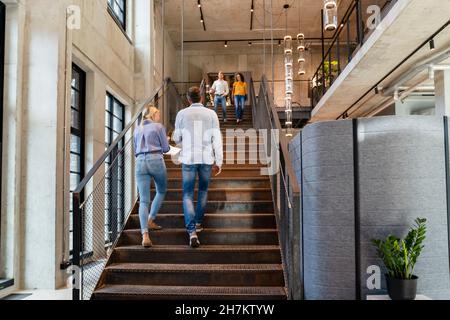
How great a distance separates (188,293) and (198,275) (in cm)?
32

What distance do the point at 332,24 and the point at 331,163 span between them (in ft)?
8.53

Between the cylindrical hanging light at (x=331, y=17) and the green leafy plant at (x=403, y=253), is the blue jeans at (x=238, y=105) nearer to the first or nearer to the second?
the cylindrical hanging light at (x=331, y=17)

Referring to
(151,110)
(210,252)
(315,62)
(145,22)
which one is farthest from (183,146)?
(315,62)

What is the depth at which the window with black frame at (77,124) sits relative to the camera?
582cm

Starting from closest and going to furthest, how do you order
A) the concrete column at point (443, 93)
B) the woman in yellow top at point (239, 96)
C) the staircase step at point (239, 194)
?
1. the staircase step at point (239, 194)
2. the concrete column at point (443, 93)
3. the woman in yellow top at point (239, 96)

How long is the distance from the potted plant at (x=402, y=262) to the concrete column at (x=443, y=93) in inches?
147

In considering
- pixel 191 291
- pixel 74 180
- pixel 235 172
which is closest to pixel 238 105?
pixel 235 172

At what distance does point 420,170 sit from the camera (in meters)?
3.69

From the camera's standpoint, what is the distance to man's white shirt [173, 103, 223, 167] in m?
4.10

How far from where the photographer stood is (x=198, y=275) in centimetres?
377

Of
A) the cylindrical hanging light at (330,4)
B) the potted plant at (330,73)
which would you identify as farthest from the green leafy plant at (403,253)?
the potted plant at (330,73)

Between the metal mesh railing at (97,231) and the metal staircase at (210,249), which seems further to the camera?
the metal mesh railing at (97,231)

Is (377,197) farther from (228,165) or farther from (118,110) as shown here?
(118,110)

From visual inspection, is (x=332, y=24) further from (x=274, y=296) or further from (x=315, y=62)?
(x=315, y=62)
